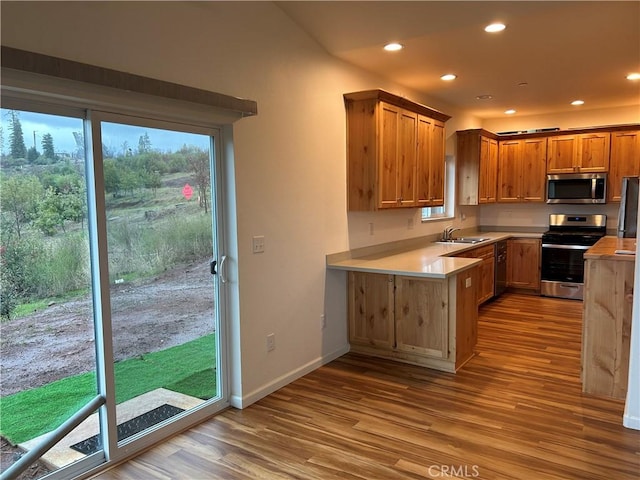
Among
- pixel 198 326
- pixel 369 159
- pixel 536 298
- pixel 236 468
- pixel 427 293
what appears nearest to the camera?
pixel 236 468

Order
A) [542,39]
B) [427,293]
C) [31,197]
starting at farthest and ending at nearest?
1. [427,293]
2. [542,39]
3. [31,197]

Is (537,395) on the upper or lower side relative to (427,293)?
lower

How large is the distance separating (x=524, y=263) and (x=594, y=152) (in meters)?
1.79

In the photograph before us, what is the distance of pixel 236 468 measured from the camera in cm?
246

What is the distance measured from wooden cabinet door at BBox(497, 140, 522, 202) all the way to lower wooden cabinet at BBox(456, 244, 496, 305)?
1.36 m

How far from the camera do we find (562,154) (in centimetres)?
656

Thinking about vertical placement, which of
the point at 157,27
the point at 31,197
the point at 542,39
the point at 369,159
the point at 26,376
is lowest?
the point at 26,376

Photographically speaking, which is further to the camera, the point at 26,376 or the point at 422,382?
the point at 422,382

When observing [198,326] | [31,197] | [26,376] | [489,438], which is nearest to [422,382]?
[489,438]

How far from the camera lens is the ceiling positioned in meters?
3.02

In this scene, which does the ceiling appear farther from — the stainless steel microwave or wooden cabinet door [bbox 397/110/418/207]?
the stainless steel microwave

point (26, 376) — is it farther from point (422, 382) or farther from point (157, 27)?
point (422, 382)

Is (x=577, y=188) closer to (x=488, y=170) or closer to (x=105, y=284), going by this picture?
(x=488, y=170)

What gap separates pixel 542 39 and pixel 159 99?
290 cm
